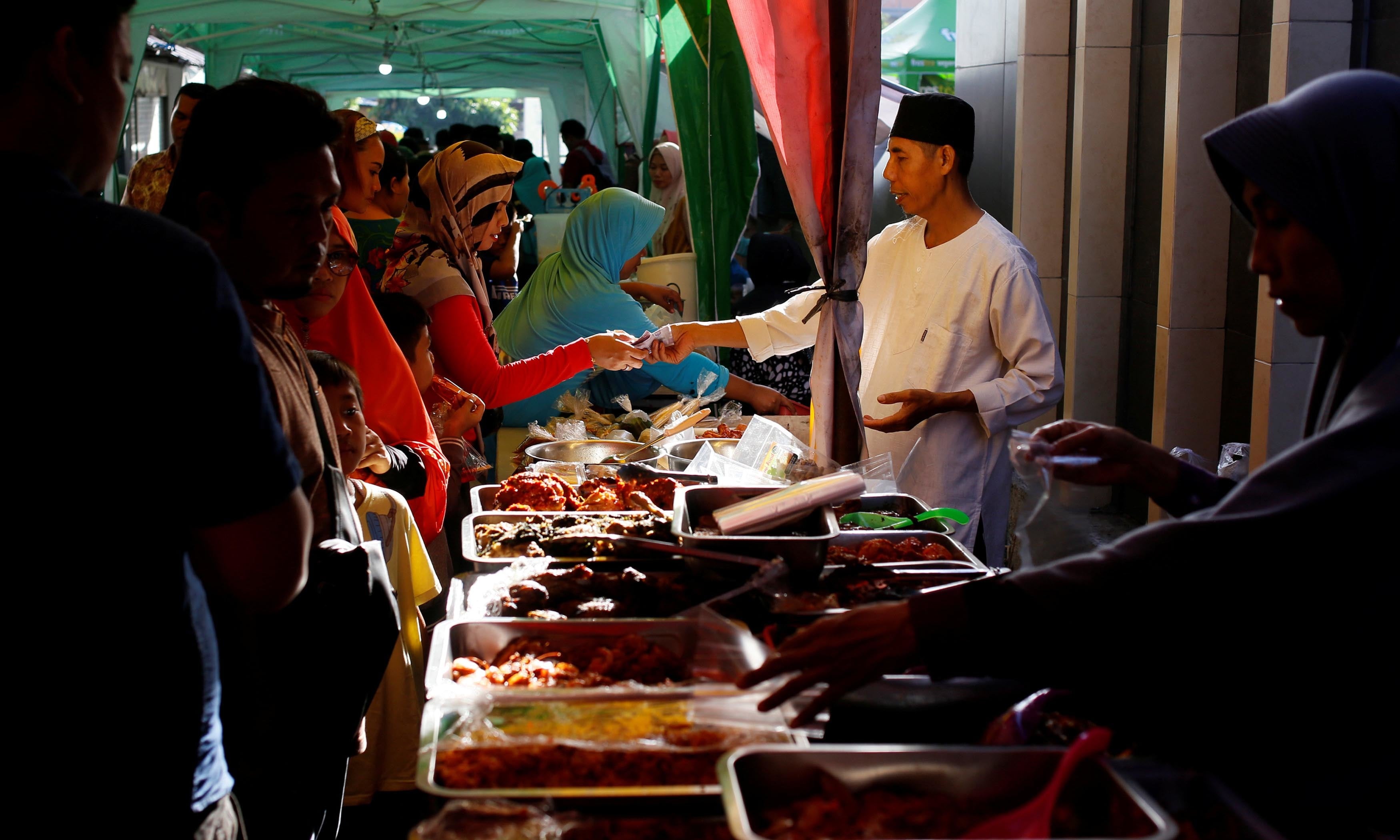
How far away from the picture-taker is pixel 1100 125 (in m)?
6.20

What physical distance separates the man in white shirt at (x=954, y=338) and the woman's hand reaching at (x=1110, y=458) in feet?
4.29

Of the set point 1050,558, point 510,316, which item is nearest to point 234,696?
point 1050,558

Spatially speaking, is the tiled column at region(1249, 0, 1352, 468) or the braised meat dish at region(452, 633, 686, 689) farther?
the tiled column at region(1249, 0, 1352, 468)

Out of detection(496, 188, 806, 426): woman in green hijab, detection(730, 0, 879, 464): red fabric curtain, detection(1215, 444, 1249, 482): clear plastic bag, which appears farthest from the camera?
detection(496, 188, 806, 426): woman in green hijab

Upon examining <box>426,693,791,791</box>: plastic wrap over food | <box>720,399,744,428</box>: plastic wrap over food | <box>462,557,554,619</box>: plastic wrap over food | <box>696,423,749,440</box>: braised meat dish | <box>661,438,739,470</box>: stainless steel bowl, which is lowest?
<box>720,399,744,428</box>: plastic wrap over food

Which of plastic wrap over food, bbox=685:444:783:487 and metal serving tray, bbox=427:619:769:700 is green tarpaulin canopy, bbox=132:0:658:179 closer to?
plastic wrap over food, bbox=685:444:783:487

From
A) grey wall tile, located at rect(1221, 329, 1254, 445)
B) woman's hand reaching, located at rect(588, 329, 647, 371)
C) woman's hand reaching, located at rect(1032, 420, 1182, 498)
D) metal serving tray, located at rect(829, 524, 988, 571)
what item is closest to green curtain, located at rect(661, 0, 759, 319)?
woman's hand reaching, located at rect(588, 329, 647, 371)

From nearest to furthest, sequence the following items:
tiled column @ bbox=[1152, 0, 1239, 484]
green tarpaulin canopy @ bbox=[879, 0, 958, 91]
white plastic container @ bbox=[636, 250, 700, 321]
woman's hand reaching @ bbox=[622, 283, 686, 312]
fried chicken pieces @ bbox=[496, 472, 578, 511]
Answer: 1. fried chicken pieces @ bbox=[496, 472, 578, 511]
2. tiled column @ bbox=[1152, 0, 1239, 484]
3. woman's hand reaching @ bbox=[622, 283, 686, 312]
4. white plastic container @ bbox=[636, 250, 700, 321]
5. green tarpaulin canopy @ bbox=[879, 0, 958, 91]

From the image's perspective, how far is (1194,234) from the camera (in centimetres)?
503

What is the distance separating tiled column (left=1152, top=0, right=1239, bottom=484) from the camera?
4.86m

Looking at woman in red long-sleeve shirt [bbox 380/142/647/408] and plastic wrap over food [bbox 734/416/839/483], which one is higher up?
woman in red long-sleeve shirt [bbox 380/142/647/408]

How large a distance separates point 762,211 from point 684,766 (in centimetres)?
996

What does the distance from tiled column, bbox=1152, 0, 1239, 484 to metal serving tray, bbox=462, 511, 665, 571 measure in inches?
139

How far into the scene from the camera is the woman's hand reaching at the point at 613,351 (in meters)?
4.12
